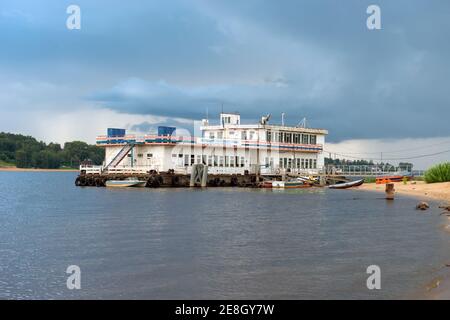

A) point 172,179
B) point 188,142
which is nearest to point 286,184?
point 188,142

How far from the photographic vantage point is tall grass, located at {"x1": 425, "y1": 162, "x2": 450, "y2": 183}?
73.1 meters

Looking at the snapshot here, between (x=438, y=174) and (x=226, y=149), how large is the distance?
2960 centimetres

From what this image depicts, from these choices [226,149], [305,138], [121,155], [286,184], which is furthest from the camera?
[305,138]

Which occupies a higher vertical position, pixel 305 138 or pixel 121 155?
pixel 305 138

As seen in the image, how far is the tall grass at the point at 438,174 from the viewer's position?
240ft

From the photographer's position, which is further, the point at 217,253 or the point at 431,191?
the point at 431,191

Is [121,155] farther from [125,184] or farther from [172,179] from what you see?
[172,179]

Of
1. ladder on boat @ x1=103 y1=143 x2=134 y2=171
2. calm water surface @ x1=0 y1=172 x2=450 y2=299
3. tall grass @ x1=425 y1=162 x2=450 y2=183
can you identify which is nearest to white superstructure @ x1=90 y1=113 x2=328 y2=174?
ladder on boat @ x1=103 y1=143 x2=134 y2=171

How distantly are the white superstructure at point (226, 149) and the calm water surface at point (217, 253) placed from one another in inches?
1321

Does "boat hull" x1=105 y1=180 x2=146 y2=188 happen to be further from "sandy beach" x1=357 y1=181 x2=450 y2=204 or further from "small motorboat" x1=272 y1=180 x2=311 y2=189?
"sandy beach" x1=357 y1=181 x2=450 y2=204

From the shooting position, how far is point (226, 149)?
8488cm

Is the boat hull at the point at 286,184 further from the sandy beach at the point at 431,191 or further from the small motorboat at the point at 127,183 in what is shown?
the small motorboat at the point at 127,183
